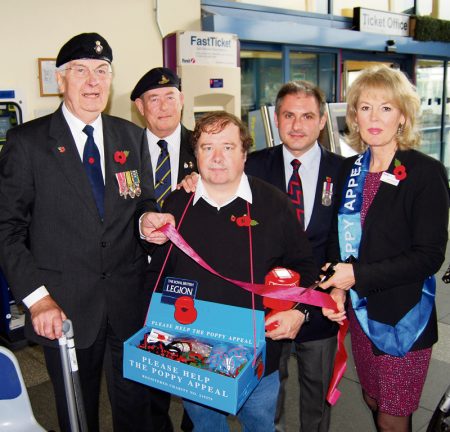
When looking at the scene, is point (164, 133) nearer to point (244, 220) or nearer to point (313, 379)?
point (244, 220)

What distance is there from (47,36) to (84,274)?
2.73 m

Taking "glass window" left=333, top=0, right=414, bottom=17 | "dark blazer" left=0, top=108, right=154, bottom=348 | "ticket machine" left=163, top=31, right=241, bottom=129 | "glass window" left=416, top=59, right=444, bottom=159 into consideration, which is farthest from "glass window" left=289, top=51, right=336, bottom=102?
"dark blazer" left=0, top=108, right=154, bottom=348

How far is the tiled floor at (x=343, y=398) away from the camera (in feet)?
9.51

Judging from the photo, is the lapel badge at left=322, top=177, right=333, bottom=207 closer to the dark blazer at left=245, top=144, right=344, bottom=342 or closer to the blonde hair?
the dark blazer at left=245, top=144, right=344, bottom=342

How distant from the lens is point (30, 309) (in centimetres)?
184

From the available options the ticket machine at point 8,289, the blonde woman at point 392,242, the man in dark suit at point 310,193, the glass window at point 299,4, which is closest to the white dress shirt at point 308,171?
the man in dark suit at point 310,193

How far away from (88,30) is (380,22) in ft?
15.6

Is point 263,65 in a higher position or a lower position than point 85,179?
higher

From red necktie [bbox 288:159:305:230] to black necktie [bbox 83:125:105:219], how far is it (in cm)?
85

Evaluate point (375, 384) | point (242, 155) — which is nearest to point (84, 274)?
point (242, 155)

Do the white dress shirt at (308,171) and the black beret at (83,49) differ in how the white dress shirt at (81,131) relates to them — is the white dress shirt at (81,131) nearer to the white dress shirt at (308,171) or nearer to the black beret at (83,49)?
the black beret at (83,49)

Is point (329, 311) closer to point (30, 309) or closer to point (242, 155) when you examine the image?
point (242, 155)

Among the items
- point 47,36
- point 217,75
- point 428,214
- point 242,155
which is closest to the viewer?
point 428,214

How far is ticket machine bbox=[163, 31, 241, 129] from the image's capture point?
4293 millimetres
